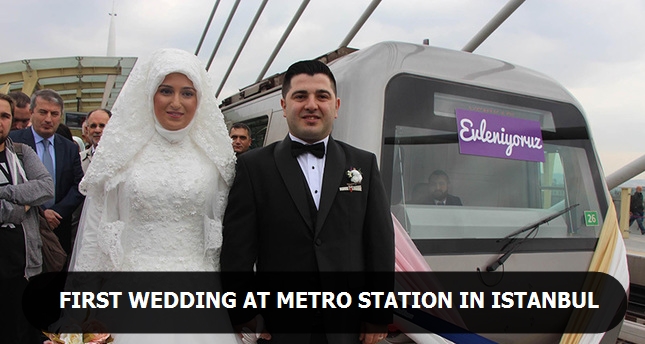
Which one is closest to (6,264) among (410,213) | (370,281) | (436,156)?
(370,281)

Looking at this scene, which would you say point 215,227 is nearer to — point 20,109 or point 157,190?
point 157,190

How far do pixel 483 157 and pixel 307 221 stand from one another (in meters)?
1.40

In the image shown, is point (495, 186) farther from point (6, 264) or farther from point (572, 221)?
point (6, 264)

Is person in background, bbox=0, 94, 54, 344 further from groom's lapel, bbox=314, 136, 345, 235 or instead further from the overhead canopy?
the overhead canopy

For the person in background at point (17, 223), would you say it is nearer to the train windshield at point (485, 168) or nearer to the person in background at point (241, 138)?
the person in background at point (241, 138)

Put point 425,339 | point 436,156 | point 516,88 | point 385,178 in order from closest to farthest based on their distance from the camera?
point 425,339 < point 385,178 < point 436,156 < point 516,88

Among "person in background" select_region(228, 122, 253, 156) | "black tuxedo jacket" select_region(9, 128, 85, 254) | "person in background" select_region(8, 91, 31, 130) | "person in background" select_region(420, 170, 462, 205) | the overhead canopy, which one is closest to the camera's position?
"person in background" select_region(420, 170, 462, 205)

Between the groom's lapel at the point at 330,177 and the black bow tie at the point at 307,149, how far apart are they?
0.03 metres

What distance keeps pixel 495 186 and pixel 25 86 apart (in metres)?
9.71

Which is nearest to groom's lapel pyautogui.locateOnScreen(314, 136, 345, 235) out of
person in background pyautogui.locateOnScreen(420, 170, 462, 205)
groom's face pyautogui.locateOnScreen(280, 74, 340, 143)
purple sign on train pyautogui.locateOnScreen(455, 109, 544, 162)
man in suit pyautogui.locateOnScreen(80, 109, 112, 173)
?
groom's face pyautogui.locateOnScreen(280, 74, 340, 143)

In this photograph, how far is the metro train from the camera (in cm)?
258

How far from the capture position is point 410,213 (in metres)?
2.60

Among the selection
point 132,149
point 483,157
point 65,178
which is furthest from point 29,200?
point 483,157

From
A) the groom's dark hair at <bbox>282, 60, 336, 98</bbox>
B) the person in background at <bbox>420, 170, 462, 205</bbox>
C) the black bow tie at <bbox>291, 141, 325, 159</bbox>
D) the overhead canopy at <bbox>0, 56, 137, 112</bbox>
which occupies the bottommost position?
the person in background at <bbox>420, 170, 462, 205</bbox>
